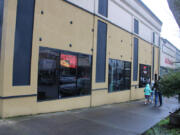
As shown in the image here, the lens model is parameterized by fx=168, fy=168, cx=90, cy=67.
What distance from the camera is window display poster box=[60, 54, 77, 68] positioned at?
24.9 ft

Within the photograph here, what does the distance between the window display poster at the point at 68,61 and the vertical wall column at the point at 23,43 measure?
1.65 meters

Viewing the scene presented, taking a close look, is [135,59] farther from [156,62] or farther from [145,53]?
[156,62]

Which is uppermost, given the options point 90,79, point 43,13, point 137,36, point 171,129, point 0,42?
point 137,36

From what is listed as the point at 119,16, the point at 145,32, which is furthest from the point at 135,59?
the point at 119,16

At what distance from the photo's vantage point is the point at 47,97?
6910 millimetres

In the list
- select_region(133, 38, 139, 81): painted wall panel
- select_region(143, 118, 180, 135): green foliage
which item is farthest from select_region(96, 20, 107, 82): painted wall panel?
select_region(133, 38, 139, 81): painted wall panel

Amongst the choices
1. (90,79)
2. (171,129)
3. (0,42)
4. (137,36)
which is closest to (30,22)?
(0,42)

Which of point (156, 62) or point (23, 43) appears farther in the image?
point (156, 62)

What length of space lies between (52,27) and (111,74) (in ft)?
18.1

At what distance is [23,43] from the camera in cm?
612

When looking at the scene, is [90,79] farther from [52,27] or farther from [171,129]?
[171,129]

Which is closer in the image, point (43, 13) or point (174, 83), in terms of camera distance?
point (174, 83)

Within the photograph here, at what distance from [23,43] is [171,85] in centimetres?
577

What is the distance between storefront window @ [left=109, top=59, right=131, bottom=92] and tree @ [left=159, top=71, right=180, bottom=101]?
15.4 ft
